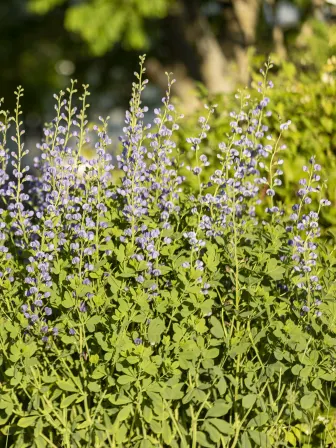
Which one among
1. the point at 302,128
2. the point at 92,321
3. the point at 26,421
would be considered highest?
the point at 302,128

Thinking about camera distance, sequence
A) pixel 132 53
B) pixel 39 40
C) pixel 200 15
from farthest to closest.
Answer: pixel 39 40, pixel 132 53, pixel 200 15

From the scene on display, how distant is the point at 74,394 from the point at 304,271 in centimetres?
115

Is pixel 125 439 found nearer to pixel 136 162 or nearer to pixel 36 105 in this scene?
pixel 136 162

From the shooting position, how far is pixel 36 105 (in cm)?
Result: 1984

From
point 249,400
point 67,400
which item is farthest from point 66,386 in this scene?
point 249,400

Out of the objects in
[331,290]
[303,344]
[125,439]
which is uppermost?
[331,290]

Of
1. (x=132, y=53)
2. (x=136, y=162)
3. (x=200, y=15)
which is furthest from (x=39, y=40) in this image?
(x=136, y=162)

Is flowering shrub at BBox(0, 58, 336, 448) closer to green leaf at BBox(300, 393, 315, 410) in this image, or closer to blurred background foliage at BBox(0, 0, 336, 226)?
green leaf at BBox(300, 393, 315, 410)

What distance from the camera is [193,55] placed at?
13023 mm

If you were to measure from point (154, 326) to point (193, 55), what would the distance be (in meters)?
10.6

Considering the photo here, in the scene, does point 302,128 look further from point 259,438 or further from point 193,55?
point 193,55

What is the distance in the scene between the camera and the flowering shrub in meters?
3.01

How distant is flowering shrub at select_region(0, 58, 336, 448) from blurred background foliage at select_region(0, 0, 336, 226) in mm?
1617

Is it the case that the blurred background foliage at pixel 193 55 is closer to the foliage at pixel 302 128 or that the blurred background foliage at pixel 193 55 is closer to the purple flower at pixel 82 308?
the foliage at pixel 302 128
